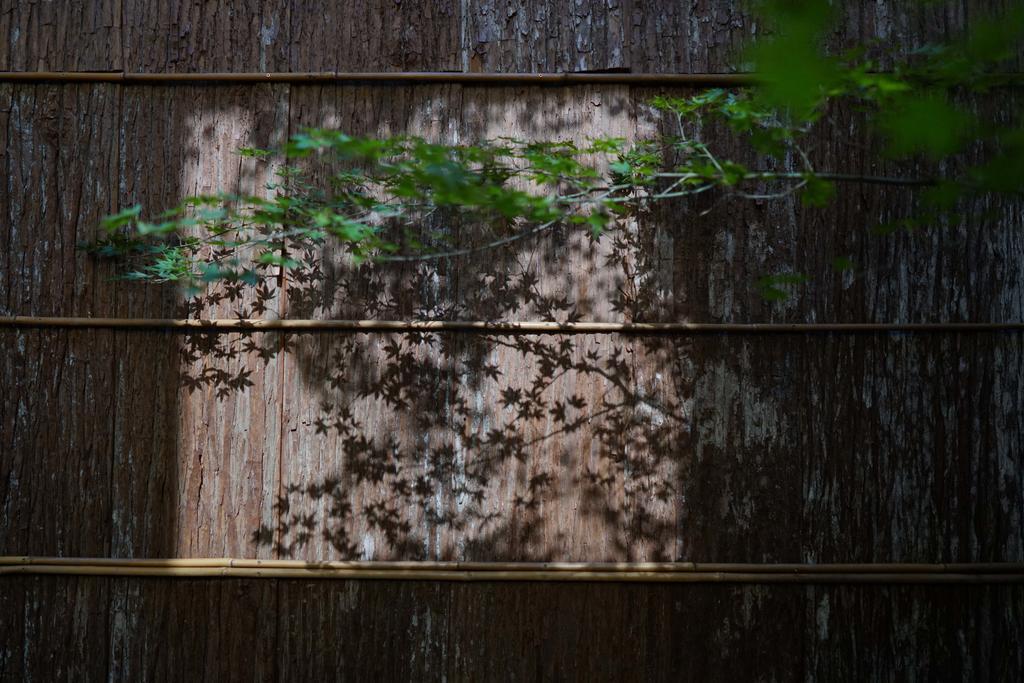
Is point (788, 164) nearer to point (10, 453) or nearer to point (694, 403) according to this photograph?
point (694, 403)

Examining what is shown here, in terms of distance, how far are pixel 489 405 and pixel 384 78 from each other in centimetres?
106

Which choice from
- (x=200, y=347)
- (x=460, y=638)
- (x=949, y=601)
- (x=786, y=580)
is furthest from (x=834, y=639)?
(x=200, y=347)

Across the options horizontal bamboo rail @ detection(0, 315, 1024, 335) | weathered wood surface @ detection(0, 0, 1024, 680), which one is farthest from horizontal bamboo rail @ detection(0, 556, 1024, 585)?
horizontal bamboo rail @ detection(0, 315, 1024, 335)

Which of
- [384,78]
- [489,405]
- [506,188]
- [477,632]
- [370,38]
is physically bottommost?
[477,632]

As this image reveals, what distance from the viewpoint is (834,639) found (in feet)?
6.88

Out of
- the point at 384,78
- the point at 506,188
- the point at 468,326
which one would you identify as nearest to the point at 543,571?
the point at 468,326

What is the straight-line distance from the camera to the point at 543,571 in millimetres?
2092

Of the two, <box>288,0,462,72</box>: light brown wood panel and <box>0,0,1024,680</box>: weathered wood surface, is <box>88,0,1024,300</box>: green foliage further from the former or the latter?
<box>288,0,462,72</box>: light brown wood panel

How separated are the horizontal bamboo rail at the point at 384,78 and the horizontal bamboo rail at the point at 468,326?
745mm

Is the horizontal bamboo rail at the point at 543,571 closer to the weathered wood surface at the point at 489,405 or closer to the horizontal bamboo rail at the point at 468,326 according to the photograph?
the weathered wood surface at the point at 489,405

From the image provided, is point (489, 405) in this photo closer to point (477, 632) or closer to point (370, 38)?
point (477, 632)

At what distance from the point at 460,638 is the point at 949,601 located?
4.91 ft

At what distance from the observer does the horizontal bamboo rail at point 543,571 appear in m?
2.08

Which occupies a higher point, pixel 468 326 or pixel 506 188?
pixel 506 188
